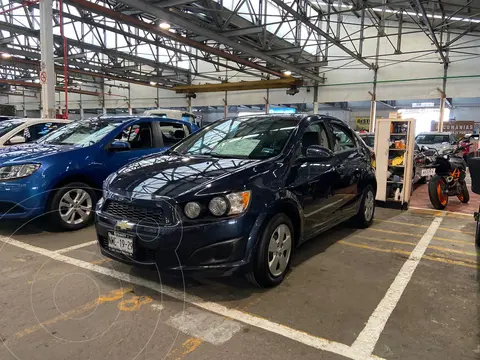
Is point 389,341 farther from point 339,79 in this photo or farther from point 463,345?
point 339,79

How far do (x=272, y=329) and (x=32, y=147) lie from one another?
396 centimetres

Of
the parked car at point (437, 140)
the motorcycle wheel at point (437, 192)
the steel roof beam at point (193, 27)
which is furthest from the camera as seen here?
the parked car at point (437, 140)

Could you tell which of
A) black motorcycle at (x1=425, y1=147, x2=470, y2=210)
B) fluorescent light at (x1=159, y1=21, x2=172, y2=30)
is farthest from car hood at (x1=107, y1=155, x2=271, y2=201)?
fluorescent light at (x1=159, y1=21, x2=172, y2=30)

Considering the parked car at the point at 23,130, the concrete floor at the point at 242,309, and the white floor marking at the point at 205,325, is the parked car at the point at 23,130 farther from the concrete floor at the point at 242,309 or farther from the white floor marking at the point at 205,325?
the white floor marking at the point at 205,325

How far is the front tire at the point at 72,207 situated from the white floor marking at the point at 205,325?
2402 mm

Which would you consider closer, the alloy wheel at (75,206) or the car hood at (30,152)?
the car hood at (30,152)

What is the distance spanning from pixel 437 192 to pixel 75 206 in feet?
18.5

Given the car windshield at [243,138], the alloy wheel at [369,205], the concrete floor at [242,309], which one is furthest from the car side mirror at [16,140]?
the alloy wheel at [369,205]

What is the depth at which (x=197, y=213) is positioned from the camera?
256 centimetres

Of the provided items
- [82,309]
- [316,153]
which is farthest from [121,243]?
[316,153]

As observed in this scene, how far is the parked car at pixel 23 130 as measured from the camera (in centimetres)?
627

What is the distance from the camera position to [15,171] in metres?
4.04

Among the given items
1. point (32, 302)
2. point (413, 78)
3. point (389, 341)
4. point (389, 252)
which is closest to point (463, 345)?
point (389, 341)

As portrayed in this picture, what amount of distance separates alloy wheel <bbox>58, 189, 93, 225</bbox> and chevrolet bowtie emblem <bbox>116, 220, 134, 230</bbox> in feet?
6.26
